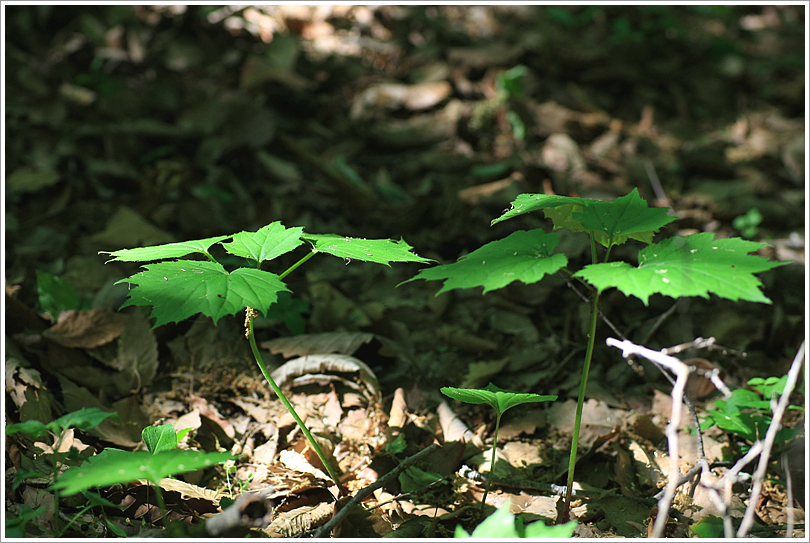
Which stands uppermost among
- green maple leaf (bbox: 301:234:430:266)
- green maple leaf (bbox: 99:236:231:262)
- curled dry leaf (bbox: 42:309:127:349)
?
green maple leaf (bbox: 99:236:231:262)

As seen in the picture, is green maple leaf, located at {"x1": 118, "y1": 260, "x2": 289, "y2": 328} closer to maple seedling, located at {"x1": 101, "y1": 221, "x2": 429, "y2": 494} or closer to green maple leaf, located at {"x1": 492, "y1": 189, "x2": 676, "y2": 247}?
maple seedling, located at {"x1": 101, "y1": 221, "x2": 429, "y2": 494}

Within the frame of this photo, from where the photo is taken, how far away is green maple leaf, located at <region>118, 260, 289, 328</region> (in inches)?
43.2

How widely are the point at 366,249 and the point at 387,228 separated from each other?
4.99 ft

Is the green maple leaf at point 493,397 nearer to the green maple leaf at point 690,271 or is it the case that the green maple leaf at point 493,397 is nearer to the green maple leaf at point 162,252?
the green maple leaf at point 690,271

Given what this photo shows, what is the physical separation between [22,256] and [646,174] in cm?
316

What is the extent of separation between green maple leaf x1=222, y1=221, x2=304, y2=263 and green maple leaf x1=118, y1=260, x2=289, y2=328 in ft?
0.23

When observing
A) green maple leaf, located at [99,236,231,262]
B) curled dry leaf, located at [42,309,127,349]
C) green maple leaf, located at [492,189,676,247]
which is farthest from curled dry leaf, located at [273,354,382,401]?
green maple leaf, located at [492,189,676,247]

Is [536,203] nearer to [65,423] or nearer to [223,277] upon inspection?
[223,277]

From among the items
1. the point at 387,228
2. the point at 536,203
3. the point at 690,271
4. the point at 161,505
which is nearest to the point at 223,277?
the point at 161,505

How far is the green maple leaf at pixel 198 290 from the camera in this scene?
110 cm

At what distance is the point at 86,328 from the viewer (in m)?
1.98

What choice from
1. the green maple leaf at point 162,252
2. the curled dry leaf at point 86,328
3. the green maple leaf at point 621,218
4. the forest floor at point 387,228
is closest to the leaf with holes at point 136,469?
the forest floor at point 387,228

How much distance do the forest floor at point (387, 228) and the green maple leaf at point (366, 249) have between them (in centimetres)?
10

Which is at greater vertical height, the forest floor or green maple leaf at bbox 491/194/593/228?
green maple leaf at bbox 491/194/593/228
